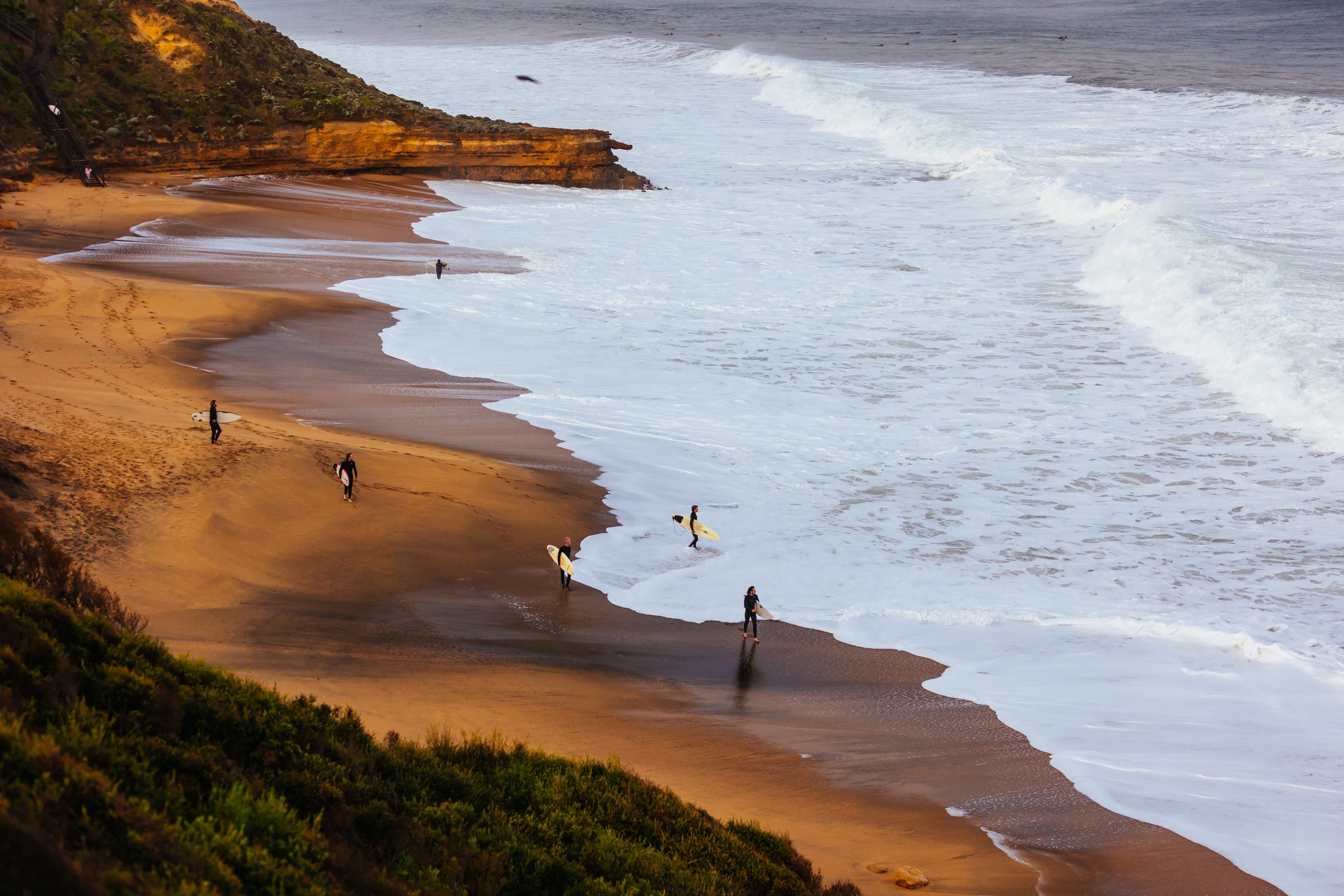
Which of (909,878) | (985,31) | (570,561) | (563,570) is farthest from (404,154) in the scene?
(985,31)

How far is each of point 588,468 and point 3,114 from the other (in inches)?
961

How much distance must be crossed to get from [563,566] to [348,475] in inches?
126

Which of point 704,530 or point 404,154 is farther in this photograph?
point 404,154

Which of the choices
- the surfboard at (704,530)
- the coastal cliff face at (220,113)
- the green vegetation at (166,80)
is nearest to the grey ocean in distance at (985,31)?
the coastal cliff face at (220,113)

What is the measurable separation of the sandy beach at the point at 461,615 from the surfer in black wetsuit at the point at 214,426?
0.70ft

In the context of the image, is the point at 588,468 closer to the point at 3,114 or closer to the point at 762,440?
the point at 762,440

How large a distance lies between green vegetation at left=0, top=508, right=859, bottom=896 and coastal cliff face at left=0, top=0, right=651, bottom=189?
27.8 m

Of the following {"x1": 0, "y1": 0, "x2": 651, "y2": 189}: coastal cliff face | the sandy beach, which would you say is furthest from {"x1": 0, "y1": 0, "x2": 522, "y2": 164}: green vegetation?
the sandy beach

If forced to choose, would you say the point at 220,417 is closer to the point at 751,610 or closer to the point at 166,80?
the point at 751,610

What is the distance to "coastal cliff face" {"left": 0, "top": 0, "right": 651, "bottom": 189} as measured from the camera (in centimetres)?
3234

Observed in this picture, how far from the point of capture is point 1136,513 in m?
15.6

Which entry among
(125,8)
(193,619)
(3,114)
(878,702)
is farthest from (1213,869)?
(125,8)

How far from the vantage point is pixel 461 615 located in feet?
39.0

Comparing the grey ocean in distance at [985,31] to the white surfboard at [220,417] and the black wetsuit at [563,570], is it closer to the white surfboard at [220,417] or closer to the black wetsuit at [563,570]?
the black wetsuit at [563,570]
